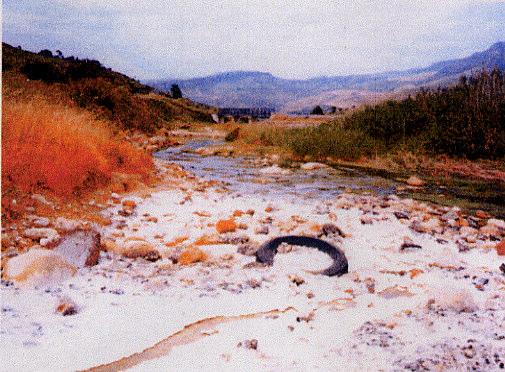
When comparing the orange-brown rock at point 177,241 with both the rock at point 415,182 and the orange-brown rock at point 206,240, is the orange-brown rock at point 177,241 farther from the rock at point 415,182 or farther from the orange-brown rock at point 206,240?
the rock at point 415,182

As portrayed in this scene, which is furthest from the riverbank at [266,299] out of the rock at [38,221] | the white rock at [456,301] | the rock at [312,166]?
the rock at [312,166]

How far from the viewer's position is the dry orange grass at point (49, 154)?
152 inches

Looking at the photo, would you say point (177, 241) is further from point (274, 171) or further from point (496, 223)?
point (274, 171)

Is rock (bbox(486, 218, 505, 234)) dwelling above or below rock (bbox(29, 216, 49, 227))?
below

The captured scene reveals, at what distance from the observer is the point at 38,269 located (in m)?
2.61

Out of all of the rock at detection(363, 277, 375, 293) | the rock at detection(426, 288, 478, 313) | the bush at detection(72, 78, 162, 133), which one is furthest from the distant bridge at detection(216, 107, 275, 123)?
the rock at detection(426, 288, 478, 313)

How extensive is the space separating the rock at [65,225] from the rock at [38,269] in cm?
64

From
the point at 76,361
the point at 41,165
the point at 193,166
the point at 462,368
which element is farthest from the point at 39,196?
the point at 193,166

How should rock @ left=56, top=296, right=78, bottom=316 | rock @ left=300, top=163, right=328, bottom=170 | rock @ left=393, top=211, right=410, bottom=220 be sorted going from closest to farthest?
rock @ left=56, top=296, right=78, bottom=316, rock @ left=393, top=211, right=410, bottom=220, rock @ left=300, top=163, right=328, bottom=170


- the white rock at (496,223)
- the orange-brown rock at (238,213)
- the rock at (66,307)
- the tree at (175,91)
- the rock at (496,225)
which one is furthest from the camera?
the tree at (175,91)

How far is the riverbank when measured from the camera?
6.77 feet

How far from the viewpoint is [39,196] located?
3730mm

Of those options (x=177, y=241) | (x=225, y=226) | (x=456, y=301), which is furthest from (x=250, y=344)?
(x=225, y=226)

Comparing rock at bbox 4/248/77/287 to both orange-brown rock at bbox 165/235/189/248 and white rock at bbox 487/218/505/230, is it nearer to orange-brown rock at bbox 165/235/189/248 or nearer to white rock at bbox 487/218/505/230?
orange-brown rock at bbox 165/235/189/248
